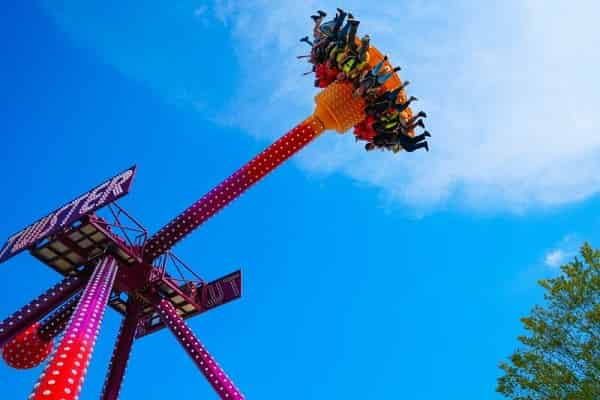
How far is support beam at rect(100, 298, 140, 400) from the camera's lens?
12828 millimetres

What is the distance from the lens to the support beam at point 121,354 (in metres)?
12.8

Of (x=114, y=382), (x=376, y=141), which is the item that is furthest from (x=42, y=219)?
(x=376, y=141)

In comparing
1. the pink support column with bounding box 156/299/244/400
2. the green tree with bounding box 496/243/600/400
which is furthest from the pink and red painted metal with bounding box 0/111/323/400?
the green tree with bounding box 496/243/600/400

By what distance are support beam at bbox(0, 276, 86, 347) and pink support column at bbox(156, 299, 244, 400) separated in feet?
7.65

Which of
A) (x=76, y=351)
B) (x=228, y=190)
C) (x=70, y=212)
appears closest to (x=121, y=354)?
(x=70, y=212)

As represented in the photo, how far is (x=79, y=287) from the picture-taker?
42.1 ft

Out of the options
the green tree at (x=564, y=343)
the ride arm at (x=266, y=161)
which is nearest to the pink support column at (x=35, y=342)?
the ride arm at (x=266, y=161)

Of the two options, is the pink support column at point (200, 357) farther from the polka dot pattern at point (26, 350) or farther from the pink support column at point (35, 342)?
the polka dot pattern at point (26, 350)

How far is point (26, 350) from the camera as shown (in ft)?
45.2

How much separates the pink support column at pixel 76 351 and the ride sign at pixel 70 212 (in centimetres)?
191

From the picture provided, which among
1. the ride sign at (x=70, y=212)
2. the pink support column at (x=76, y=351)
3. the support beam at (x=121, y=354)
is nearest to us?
the pink support column at (x=76, y=351)

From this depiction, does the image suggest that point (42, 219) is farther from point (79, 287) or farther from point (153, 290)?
point (153, 290)

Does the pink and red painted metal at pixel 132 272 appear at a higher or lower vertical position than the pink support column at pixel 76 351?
higher

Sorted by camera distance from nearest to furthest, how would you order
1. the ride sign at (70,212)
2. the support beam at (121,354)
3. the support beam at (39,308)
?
the support beam at (39,308) → the ride sign at (70,212) → the support beam at (121,354)
